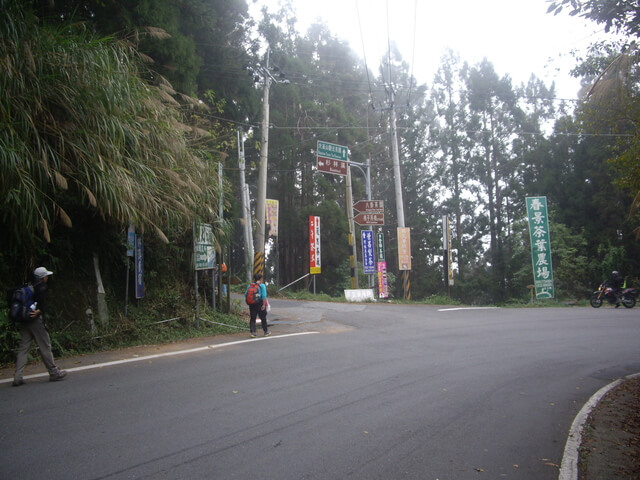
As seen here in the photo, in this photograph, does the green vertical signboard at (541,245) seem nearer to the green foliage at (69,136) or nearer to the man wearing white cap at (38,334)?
the green foliage at (69,136)

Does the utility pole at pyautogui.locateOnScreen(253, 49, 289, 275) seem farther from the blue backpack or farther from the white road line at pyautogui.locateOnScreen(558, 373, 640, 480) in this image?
the white road line at pyautogui.locateOnScreen(558, 373, 640, 480)

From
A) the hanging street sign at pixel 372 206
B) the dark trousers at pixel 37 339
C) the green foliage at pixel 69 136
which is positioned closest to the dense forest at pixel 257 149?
the green foliage at pixel 69 136

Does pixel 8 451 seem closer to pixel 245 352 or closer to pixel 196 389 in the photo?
pixel 196 389

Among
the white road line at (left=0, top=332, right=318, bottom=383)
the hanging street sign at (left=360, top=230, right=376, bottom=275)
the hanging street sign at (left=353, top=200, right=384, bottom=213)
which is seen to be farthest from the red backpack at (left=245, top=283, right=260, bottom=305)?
the hanging street sign at (left=360, top=230, right=376, bottom=275)

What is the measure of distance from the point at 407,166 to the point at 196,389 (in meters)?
35.8

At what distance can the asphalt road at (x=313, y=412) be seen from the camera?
4062mm

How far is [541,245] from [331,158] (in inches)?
422

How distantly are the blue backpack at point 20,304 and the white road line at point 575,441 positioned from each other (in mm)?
6727

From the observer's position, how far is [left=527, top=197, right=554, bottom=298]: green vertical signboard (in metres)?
21.7

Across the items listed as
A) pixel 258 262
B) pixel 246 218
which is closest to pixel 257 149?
pixel 246 218

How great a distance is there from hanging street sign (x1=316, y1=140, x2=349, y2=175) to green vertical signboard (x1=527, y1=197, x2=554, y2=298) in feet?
29.7

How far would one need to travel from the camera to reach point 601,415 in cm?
582

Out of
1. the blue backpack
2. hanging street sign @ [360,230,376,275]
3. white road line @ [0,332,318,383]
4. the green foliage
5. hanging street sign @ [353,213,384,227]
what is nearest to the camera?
the blue backpack

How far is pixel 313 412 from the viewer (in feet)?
17.8
